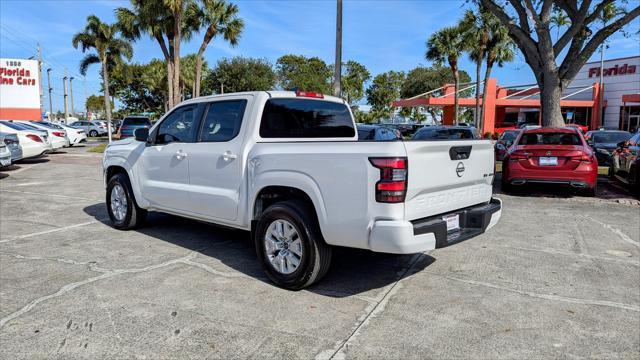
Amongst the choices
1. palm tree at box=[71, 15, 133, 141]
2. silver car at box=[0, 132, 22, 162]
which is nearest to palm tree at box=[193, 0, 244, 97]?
palm tree at box=[71, 15, 133, 141]

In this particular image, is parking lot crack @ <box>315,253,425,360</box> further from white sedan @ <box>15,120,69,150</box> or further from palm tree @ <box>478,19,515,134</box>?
palm tree @ <box>478,19,515,134</box>

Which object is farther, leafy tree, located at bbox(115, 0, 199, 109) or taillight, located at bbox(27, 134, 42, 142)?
leafy tree, located at bbox(115, 0, 199, 109)

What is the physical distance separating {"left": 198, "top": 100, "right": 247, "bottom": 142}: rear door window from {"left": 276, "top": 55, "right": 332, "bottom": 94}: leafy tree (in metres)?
61.9

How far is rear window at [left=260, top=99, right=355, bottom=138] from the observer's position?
5016mm

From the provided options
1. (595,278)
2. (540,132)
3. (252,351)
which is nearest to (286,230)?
(252,351)

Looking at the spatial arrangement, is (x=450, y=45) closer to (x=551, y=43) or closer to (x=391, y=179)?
(x=551, y=43)

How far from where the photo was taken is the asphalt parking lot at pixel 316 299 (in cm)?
339

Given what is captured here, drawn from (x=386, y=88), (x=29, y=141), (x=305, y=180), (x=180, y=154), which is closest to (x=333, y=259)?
(x=305, y=180)

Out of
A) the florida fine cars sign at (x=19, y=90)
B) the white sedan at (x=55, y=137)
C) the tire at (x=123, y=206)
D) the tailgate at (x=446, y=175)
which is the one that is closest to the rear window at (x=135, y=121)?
the white sedan at (x=55, y=137)

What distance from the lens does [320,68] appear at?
7700cm

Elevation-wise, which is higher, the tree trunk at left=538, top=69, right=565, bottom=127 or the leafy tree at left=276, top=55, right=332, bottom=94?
the leafy tree at left=276, top=55, right=332, bottom=94

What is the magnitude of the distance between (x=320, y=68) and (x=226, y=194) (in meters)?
74.2

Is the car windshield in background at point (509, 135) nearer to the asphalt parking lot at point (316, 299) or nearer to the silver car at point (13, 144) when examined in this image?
the asphalt parking lot at point (316, 299)

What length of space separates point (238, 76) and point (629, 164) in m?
49.5
